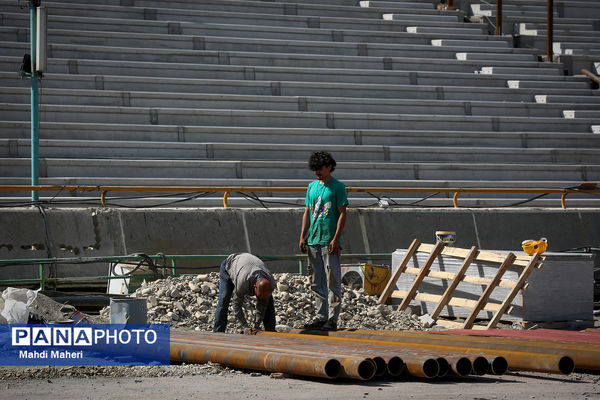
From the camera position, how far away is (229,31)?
70.2 ft

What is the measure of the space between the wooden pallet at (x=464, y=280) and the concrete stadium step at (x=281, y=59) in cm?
886

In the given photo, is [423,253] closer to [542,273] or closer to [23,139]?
[542,273]

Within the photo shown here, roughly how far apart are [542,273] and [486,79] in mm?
11037

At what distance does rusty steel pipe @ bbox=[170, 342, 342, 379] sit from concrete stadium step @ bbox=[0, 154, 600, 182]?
8363 millimetres

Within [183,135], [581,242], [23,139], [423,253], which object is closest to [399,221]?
[423,253]

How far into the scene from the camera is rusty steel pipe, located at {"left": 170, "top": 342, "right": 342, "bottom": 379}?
703 cm

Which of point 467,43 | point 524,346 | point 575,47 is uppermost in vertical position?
point 467,43

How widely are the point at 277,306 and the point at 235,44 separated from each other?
10.6m

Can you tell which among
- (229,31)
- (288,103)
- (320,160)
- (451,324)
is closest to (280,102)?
(288,103)

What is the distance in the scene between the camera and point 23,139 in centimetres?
1625

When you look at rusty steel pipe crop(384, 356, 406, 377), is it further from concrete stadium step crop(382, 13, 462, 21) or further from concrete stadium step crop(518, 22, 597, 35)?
concrete stadium step crop(518, 22, 597, 35)

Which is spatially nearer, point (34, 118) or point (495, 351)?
point (495, 351)

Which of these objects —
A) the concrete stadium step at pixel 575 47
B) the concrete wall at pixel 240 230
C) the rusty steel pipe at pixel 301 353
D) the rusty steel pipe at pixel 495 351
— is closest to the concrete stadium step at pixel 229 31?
the concrete stadium step at pixel 575 47

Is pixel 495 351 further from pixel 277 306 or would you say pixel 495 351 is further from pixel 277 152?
pixel 277 152
